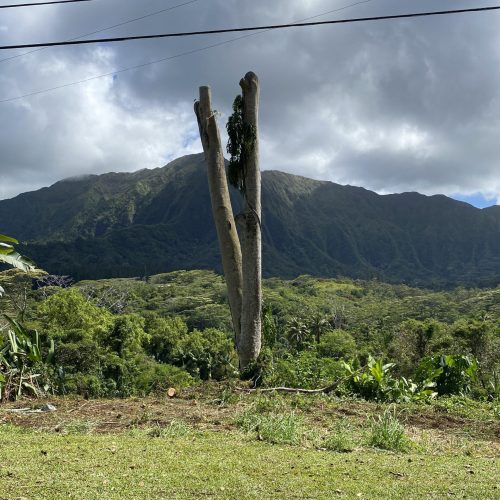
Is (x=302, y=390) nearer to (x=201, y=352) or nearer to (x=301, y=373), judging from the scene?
(x=301, y=373)

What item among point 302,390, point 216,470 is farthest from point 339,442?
point 302,390

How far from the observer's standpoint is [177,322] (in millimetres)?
76812

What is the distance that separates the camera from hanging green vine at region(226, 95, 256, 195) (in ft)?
33.6

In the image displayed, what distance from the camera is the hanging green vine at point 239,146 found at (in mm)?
10234

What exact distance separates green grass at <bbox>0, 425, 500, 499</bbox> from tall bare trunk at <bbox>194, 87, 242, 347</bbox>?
183 inches

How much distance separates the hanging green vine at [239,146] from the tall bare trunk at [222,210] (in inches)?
8.0

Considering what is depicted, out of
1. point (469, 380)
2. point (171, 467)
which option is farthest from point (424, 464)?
point (469, 380)

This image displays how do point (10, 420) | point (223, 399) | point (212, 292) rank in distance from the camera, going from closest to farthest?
point (10, 420), point (223, 399), point (212, 292)

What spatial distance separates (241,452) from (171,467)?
79 centimetres

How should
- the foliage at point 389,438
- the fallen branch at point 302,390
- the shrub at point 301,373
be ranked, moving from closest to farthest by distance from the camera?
the foliage at point 389,438, the fallen branch at point 302,390, the shrub at point 301,373

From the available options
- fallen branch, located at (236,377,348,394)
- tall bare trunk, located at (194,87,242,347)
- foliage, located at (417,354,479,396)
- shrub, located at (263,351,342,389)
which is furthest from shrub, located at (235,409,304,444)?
foliage, located at (417,354,479,396)

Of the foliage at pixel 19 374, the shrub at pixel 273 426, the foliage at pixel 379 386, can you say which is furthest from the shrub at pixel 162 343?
the shrub at pixel 273 426

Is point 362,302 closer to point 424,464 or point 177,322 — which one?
point 177,322

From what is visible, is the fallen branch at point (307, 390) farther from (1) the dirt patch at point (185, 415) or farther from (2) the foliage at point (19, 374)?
(2) the foliage at point (19, 374)
